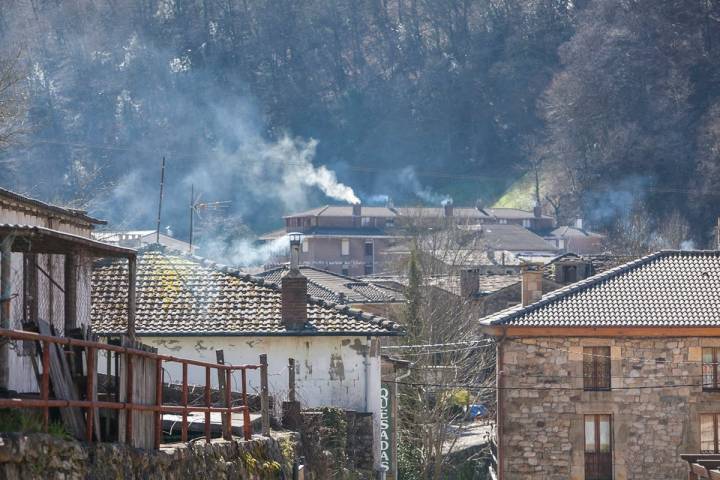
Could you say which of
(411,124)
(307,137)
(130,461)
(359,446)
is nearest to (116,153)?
(307,137)

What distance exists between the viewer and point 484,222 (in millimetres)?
99125

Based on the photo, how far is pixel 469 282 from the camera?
55375 millimetres

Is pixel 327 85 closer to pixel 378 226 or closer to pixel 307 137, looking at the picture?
pixel 307 137

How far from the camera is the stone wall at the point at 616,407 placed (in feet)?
113

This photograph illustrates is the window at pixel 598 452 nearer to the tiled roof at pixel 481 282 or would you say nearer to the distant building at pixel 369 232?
the tiled roof at pixel 481 282

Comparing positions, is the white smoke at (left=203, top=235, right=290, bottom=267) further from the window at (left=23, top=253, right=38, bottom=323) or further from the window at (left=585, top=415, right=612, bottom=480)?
the window at (left=23, top=253, right=38, bottom=323)

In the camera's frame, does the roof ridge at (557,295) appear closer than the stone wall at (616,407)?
No

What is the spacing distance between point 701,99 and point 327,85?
38.8 m

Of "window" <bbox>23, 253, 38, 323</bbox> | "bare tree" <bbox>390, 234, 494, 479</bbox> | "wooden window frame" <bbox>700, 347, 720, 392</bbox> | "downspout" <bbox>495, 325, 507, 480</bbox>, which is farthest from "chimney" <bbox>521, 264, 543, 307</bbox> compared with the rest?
"window" <bbox>23, 253, 38, 323</bbox>

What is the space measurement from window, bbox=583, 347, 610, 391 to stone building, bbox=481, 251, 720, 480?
2 cm

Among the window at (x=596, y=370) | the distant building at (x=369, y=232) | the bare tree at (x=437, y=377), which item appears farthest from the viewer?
the distant building at (x=369, y=232)

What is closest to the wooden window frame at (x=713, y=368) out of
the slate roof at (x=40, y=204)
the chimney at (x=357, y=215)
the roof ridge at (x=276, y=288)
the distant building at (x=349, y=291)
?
the roof ridge at (x=276, y=288)

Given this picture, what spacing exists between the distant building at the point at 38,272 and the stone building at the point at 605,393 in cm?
1711

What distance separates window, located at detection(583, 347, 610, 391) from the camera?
34.8 meters
